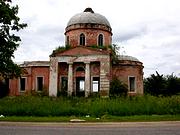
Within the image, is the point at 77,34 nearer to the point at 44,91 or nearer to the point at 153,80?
the point at 44,91

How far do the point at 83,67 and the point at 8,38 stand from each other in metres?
16.5

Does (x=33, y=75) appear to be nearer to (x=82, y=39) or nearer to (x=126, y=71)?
(x=82, y=39)

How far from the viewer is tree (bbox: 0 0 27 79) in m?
32.8

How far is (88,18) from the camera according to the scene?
170ft

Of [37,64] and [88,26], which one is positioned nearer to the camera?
[88,26]

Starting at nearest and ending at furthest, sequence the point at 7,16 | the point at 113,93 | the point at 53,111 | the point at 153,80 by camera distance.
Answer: the point at 53,111
the point at 7,16
the point at 113,93
the point at 153,80

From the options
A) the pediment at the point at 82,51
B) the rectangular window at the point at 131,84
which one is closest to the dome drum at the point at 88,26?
the pediment at the point at 82,51

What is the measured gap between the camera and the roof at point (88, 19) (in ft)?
169

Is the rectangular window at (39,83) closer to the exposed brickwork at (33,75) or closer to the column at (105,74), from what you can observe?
the exposed brickwork at (33,75)

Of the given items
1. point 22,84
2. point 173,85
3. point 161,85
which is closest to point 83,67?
point 22,84

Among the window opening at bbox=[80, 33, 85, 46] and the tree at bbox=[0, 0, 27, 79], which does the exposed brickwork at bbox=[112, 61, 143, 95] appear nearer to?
the window opening at bbox=[80, 33, 85, 46]

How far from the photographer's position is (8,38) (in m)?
34.1

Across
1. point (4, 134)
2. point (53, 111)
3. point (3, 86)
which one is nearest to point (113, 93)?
point (3, 86)

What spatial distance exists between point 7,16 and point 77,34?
19.7 m
